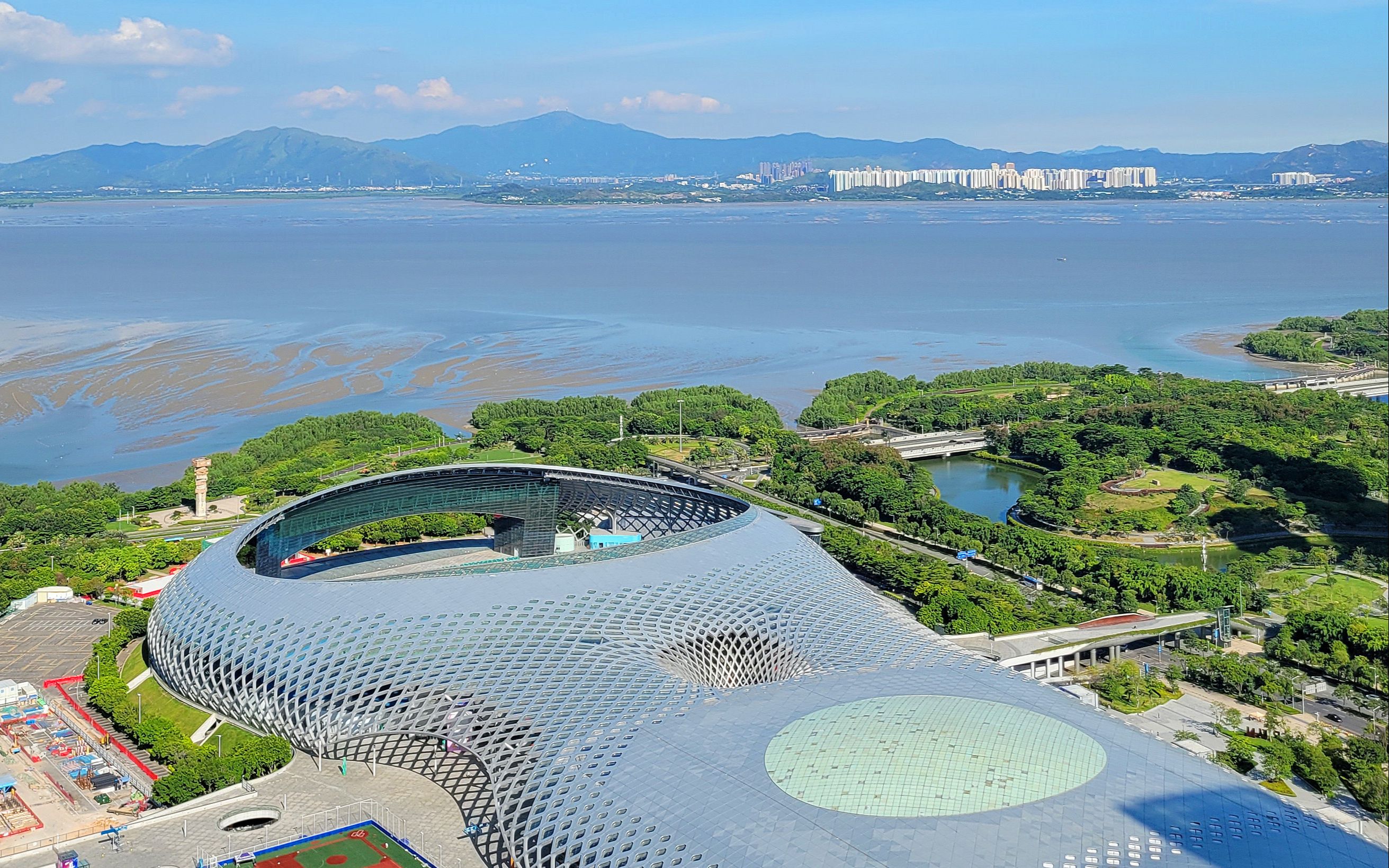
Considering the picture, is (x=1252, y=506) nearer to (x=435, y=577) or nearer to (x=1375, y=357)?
(x=435, y=577)

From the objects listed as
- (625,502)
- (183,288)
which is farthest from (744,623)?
(183,288)

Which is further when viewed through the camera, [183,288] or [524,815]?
[183,288]

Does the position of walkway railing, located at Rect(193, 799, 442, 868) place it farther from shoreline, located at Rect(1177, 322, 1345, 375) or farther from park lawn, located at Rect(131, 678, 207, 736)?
shoreline, located at Rect(1177, 322, 1345, 375)

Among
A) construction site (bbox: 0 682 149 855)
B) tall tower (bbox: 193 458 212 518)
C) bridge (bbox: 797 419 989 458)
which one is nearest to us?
construction site (bbox: 0 682 149 855)

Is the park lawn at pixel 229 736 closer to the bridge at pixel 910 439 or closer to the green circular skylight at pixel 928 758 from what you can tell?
the green circular skylight at pixel 928 758

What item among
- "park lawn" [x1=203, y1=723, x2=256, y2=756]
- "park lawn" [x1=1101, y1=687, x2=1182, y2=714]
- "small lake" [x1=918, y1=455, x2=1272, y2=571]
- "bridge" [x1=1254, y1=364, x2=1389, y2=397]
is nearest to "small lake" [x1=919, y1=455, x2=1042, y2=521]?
"small lake" [x1=918, y1=455, x2=1272, y2=571]

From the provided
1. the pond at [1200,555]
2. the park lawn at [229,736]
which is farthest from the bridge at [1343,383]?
the park lawn at [229,736]

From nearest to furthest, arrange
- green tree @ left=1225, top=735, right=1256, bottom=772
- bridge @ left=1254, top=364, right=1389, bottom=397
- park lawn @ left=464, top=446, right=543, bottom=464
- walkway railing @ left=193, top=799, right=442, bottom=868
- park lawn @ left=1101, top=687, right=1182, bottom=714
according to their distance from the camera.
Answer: walkway railing @ left=193, top=799, right=442, bottom=868 < green tree @ left=1225, top=735, right=1256, bottom=772 < park lawn @ left=1101, top=687, right=1182, bottom=714 < park lawn @ left=464, top=446, right=543, bottom=464 < bridge @ left=1254, top=364, right=1389, bottom=397
